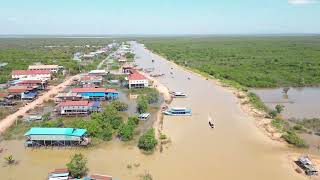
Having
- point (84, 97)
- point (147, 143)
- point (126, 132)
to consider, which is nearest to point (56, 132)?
point (126, 132)

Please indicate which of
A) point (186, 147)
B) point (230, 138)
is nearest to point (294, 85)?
point (230, 138)

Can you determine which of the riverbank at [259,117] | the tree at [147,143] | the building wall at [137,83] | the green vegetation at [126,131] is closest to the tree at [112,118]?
the green vegetation at [126,131]

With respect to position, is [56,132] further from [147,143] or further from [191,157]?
[191,157]

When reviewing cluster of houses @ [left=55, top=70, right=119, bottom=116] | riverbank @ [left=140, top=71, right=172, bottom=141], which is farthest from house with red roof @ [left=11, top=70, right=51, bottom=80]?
riverbank @ [left=140, top=71, right=172, bottom=141]

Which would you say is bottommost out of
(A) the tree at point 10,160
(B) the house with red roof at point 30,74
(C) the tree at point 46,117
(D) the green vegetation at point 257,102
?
(A) the tree at point 10,160

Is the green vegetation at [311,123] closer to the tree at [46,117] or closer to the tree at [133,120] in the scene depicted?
the tree at [133,120]

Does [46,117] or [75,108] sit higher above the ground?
[75,108]

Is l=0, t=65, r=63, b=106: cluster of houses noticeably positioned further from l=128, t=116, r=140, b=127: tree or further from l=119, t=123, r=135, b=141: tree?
l=119, t=123, r=135, b=141: tree
